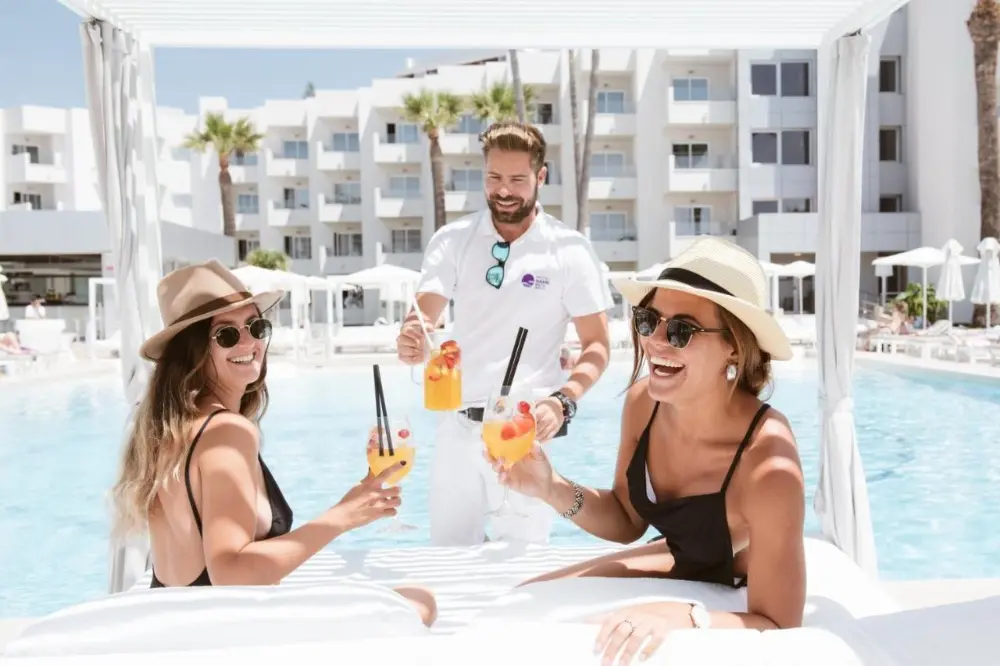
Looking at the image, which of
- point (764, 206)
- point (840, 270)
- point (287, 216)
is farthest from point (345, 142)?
point (840, 270)

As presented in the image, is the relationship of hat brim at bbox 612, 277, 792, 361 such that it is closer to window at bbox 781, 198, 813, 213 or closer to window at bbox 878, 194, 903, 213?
window at bbox 878, 194, 903, 213

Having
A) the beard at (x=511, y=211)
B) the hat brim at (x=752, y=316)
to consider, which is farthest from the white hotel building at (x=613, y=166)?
the hat brim at (x=752, y=316)

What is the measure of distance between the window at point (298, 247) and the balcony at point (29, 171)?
33.5 ft

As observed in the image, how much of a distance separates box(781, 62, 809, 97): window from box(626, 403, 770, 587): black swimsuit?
1179 inches

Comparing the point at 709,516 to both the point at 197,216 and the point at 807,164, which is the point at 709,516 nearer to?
the point at 807,164

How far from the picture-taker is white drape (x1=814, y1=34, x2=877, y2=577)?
4.14 meters

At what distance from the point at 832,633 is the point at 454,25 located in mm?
3544

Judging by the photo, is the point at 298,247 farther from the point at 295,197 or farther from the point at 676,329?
the point at 676,329

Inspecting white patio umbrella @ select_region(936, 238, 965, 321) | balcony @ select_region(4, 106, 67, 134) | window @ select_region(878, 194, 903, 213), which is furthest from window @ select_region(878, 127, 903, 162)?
balcony @ select_region(4, 106, 67, 134)

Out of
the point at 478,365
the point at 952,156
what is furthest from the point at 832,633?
the point at 952,156

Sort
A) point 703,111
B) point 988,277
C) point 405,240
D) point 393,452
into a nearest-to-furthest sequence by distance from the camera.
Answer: point 393,452, point 988,277, point 703,111, point 405,240

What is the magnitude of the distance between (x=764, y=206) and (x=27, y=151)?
1203 inches

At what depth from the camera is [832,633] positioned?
5.14 feet

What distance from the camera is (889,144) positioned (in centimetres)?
2895
